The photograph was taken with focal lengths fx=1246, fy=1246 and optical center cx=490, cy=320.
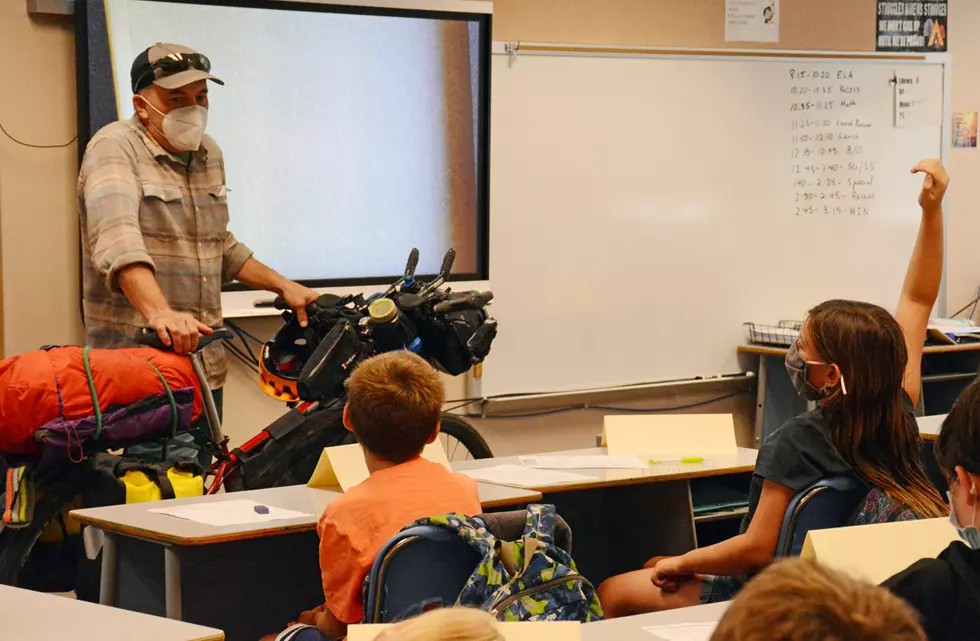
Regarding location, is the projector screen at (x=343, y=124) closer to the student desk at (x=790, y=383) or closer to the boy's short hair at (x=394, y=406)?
the student desk at (x=790, y=383)

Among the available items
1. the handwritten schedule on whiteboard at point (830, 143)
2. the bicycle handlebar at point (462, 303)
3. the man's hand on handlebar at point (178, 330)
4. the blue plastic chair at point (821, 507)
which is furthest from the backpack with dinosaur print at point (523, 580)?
the handwritten schedule on whiteboard at point (830, 143)

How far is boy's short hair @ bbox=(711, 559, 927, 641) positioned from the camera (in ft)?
2.77

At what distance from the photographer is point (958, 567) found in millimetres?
1480

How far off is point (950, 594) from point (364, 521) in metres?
1.10

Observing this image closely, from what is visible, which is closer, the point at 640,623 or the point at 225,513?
the point at 640,623

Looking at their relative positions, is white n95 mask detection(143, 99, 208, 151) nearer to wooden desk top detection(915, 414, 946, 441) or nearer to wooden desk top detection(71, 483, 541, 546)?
wooden desk top detection(71, 483, 541, 546)

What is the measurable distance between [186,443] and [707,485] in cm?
150

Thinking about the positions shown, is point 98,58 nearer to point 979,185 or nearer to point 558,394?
point 558,394

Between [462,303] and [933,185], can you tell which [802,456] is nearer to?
[933,185]

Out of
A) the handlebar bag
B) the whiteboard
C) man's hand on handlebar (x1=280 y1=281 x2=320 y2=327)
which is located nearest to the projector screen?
the whiteboard

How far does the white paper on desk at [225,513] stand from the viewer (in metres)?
2.55

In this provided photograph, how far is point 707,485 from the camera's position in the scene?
365 centimetres

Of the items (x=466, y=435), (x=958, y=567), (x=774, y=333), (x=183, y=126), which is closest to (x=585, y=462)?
(x=466, y=435)

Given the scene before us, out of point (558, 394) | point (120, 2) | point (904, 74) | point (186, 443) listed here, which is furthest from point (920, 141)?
point (186, 443)
